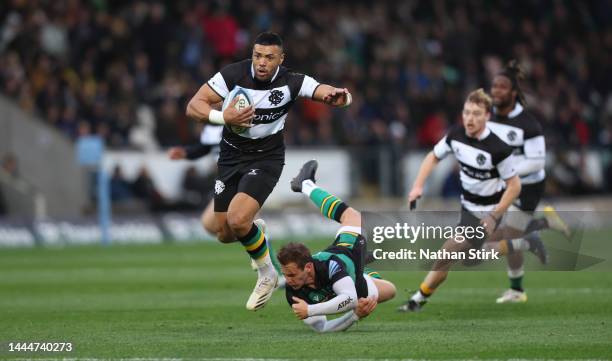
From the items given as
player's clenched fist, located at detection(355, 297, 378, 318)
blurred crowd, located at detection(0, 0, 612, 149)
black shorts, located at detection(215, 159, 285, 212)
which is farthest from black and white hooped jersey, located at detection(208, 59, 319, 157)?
blurred crowd, located at detection(0, 0, 612, 149)

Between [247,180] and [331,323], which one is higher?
[247,180]

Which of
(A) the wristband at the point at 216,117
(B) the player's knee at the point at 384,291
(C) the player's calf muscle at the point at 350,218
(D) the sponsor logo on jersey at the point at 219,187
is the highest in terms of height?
(A) the wristband at the point at 216,117

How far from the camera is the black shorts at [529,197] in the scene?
14047mm

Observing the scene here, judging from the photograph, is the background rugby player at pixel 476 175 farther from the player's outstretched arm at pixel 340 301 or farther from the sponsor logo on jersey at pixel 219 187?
the player's outstretched arm at pixel 340 301

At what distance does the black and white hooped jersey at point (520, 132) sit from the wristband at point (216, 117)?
4029 mm

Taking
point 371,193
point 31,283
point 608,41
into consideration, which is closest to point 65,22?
point 371,193

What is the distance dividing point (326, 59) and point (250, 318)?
17023 millimetres

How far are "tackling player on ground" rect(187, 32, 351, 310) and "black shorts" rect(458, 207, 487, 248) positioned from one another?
2.02 metres

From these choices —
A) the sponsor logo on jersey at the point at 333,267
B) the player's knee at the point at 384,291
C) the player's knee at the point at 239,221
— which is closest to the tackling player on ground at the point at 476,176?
the player's knee at the point at 384,291

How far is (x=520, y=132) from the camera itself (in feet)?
44.6

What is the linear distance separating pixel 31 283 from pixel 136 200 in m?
8.74

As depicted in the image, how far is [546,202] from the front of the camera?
1072 inches

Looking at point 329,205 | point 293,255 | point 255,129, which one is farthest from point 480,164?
point 293,255

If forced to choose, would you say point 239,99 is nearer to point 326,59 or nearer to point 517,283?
point 517,283
